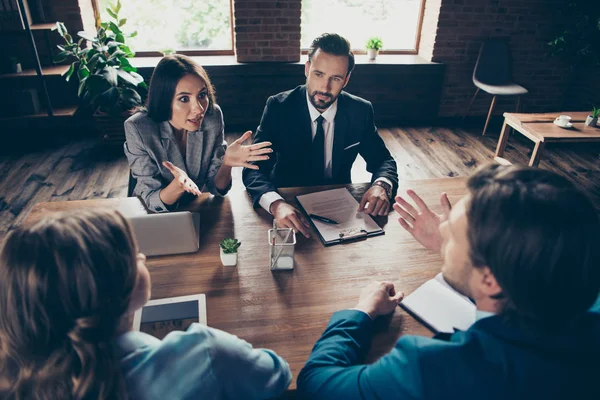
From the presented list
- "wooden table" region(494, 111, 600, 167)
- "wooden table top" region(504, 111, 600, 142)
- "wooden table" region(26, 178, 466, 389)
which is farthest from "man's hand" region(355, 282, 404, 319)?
"wooden table top" region(504, 111, 600, 142)

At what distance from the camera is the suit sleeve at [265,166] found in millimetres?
1711

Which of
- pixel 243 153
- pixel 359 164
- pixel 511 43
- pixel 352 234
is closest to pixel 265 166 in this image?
pixel 243 153

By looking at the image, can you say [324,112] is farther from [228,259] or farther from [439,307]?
[439,307]

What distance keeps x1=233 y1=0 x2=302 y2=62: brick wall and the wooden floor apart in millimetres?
912

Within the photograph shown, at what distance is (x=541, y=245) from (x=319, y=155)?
148 cm

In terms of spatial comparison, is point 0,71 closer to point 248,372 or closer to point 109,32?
point 109,32

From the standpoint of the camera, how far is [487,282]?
833 millimetres

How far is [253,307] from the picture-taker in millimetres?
1199

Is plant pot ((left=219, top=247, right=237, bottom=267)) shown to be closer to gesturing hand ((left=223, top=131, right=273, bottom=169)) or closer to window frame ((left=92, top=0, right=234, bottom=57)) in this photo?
gesturing hand ((left=223, top=131, right=273, bottom=169))

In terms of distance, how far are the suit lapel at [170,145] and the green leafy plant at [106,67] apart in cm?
207

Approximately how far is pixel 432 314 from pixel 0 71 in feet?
14.6

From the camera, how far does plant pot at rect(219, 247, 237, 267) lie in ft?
4.38

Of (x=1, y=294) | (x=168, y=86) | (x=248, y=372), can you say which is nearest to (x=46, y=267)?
(x=1, y=294)

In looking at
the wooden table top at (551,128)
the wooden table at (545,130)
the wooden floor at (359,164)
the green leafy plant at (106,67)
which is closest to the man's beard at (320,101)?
the wooden floor at (359,164)
